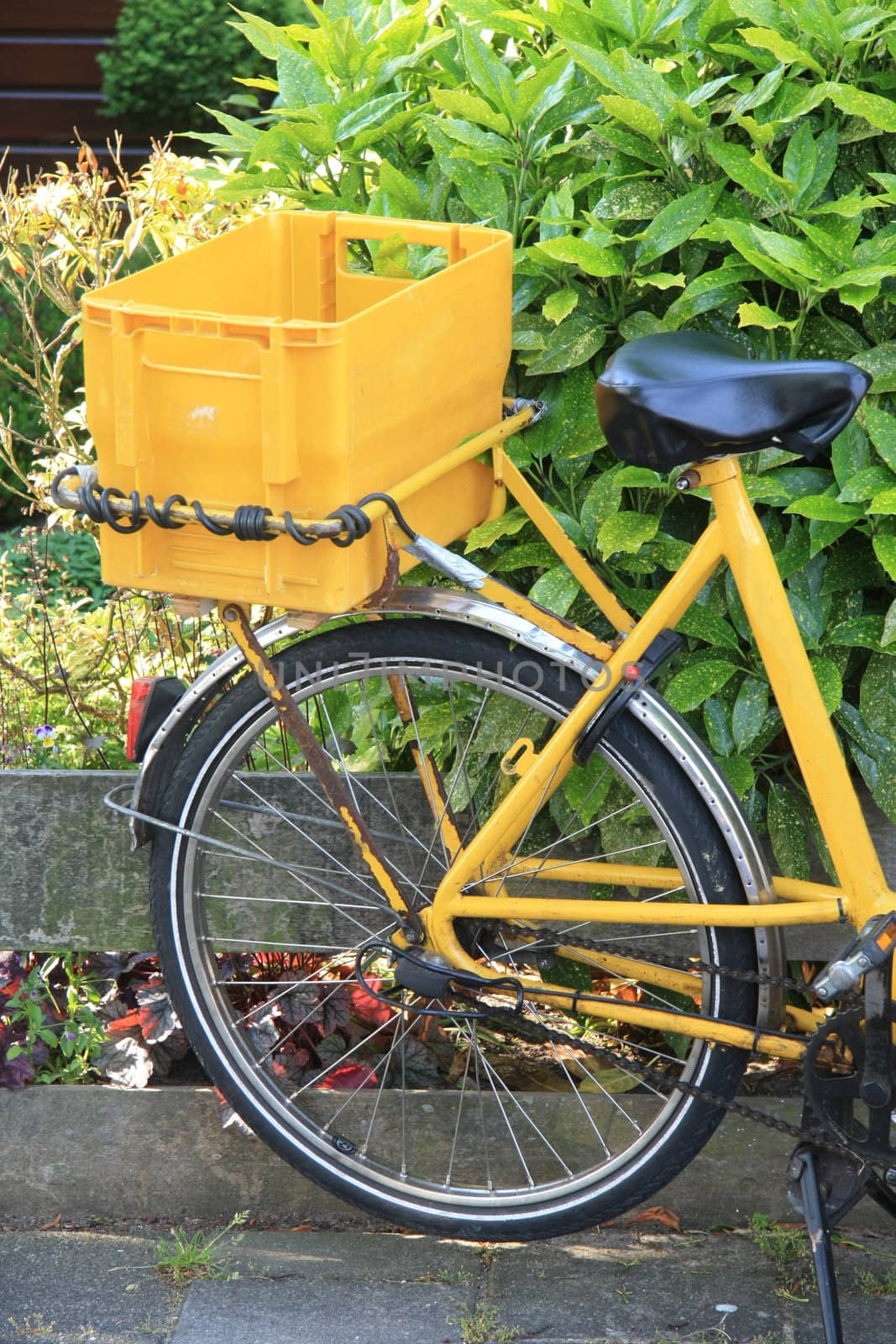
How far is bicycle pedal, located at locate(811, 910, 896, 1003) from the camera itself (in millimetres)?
2057

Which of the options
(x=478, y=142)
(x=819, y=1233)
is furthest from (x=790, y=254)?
(x=819, y=1233)

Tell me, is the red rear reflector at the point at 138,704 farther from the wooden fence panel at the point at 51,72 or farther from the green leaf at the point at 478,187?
the wooden fence panel at the point at 51,72

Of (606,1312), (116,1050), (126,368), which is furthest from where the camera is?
(116,1050)

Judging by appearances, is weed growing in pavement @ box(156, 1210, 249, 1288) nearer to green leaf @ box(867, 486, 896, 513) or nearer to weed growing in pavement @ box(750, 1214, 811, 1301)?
weed growing in pavement @ box(750, 1214, 811, 1301)

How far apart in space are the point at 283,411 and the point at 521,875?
3.06 ft

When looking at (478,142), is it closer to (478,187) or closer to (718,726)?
(478,187)

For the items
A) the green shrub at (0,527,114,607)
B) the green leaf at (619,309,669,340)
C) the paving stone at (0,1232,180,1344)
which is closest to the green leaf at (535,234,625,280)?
the green leaf at (619,309,669,340)

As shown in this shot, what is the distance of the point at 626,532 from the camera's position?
2.31 metres

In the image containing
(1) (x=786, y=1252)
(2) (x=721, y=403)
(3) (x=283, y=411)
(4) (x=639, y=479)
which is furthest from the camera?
(1) (x=786, y=1252)

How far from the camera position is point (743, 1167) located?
8.44 ft

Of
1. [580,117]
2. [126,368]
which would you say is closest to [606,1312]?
[126,368]

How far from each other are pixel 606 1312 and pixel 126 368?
5.79ft

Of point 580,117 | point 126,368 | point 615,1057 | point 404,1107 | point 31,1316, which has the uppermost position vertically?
point 580,117

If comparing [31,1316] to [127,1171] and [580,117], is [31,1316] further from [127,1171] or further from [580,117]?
[580,117]
